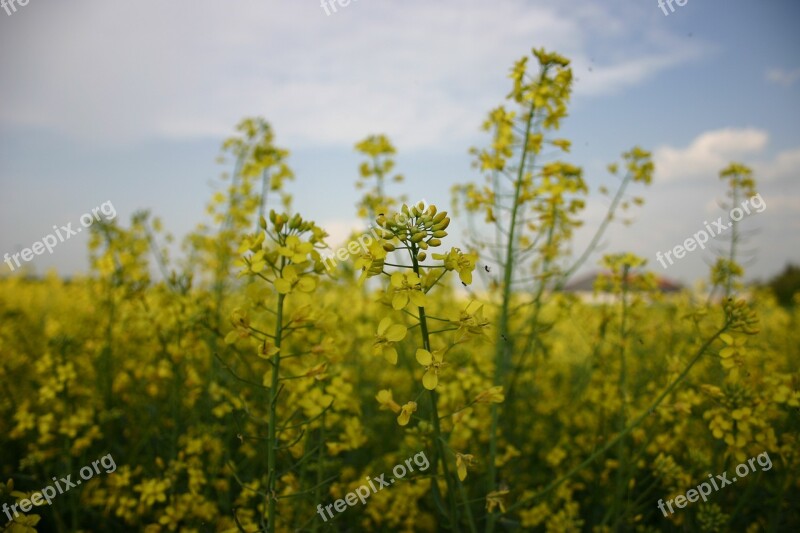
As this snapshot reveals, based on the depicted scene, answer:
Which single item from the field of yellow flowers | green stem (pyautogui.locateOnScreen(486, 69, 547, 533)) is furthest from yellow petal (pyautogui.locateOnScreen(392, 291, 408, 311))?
green stem (pyautogui.locateOnScreen(486, 69, 547, 533))

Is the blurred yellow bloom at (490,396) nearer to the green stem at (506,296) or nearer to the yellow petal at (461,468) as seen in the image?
the yellow petal at (461,468)

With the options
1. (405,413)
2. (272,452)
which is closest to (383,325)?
(405,413)

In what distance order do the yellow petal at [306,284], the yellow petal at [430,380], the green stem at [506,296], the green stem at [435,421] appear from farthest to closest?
1. the green stem at [506,296]
2. the yellow petal at [306,284]
3. the green stem at [435,421]
4. the yellow petal at [430,380]

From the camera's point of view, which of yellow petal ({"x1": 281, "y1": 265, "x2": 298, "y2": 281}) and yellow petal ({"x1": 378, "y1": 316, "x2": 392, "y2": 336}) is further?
yellow petal ({"x1": 281, "y1": 265, "x2": 298, "y2": 281})

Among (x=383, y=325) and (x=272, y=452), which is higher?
(x=383, y=325)

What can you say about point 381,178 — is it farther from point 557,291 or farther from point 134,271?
point 134,271

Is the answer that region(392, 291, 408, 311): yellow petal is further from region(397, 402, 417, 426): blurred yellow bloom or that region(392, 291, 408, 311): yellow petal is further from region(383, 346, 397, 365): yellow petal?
region(397, 402, 417, 426): blurred yellow bloom

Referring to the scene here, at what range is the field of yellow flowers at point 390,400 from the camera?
1.84 metres

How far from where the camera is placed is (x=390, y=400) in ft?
5.85

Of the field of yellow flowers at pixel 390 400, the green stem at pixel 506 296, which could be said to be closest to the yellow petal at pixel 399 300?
the field of yellow flowers at pixel 390 400

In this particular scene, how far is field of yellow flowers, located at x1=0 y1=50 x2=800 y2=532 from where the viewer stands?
72.4 inches

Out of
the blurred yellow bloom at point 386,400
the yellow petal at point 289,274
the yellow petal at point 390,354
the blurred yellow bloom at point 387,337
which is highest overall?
the yellow petal at point 289,274

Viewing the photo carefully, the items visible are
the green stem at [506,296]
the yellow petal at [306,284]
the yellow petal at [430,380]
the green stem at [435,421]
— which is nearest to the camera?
the yellow petal at [430,380]

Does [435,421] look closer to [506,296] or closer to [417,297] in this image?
[417,297]
